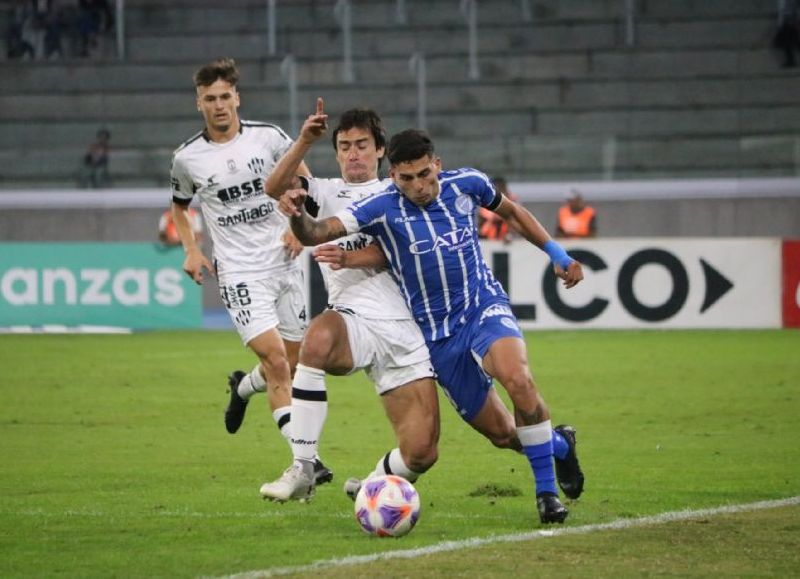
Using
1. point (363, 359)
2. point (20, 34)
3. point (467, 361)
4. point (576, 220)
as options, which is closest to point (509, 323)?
point (467, 361)

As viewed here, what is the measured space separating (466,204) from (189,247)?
2495 mm

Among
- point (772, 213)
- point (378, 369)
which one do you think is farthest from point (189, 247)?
point (772, 213)

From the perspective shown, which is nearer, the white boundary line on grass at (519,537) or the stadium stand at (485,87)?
the white boundary line on grass at (519,537)

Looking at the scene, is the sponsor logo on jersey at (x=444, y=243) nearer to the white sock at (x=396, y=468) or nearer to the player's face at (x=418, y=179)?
the player's face at (x=418, y=179)

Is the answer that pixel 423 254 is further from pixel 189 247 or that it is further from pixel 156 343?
pixel 156 343

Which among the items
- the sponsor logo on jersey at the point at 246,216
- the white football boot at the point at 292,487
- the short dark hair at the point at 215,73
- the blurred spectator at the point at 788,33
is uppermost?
the blurred spectator at the point at 788,33

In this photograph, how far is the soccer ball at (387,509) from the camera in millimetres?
7094

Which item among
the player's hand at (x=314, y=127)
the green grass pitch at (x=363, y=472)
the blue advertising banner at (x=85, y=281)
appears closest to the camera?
the green grass pitch at (x=363, y=472)

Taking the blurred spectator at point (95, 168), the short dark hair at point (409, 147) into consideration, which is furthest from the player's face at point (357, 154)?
the blurred spectator at point (95, 168)

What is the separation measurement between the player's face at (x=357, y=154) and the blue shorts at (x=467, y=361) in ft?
Answer: 3.68

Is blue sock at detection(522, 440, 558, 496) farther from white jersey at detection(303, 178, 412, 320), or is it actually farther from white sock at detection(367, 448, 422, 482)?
white jersey at detection(303, 178, 412, 320)

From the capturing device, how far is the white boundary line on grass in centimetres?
Answer: 630

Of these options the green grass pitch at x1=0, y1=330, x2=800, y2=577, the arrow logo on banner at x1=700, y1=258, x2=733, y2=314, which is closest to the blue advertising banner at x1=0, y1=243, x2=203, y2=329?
the green grass pitch at x1=0, y1=330, x2=800, y2=577

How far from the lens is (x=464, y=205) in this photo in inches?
309
